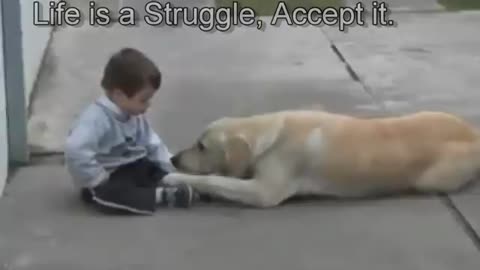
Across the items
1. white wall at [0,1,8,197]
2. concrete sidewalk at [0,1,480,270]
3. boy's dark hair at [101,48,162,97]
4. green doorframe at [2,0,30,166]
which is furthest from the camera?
green doorframe at [2,0,30,166]

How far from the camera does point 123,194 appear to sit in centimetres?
495

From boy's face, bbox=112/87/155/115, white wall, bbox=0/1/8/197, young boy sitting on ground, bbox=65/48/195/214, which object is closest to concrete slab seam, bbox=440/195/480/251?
young boy sitting on ground, bbox=65/48/195/214

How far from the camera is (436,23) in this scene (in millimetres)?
9242

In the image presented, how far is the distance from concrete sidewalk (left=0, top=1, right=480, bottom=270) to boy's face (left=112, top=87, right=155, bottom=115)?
45 centimetres

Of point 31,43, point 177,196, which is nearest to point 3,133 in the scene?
point 177,196

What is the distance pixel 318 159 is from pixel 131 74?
0.87 metres

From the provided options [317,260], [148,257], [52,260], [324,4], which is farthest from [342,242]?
[324,4]

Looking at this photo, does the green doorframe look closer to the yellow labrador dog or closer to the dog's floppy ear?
the yellow labrador dog

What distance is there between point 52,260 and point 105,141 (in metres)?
0.74

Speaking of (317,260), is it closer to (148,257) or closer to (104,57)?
(148,257)

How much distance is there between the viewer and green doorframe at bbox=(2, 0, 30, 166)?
5.46m

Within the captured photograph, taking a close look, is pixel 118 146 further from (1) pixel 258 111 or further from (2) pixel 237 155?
(1) pixel 258 111

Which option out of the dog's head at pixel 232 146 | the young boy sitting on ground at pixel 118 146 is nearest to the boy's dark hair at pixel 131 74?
the young boy sitting on ground at pixel 118 146

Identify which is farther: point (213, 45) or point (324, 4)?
point (324, 4)
